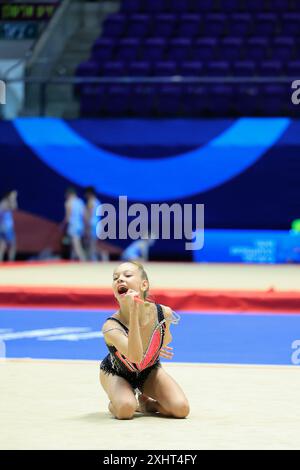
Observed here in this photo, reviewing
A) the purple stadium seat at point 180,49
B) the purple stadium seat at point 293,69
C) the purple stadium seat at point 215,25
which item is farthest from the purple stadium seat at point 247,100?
the purple stadium seat at point 215,25

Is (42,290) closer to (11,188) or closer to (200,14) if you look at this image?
(11,188)

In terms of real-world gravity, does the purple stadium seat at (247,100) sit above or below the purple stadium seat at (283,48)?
below

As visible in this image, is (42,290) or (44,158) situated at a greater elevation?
(44,158)

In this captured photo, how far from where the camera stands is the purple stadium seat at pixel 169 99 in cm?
1975

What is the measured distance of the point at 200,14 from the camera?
22.0 meters

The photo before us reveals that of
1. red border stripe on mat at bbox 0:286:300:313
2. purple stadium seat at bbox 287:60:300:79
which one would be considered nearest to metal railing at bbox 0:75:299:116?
purple stadium seat at bbox 287:60:300:79

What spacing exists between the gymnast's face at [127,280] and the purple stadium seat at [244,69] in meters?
14.7

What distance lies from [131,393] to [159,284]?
778cm

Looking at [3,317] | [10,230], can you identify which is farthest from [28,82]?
[3,317]

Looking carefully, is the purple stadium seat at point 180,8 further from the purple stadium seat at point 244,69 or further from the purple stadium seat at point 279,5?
the purple stadium seat at point 244,69

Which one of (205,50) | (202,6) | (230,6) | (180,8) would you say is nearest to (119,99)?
(205,50)

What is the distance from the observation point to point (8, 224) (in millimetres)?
20156

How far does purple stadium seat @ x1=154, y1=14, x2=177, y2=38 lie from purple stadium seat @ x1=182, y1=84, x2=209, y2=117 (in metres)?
2.34

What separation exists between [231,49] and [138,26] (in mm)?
2349
